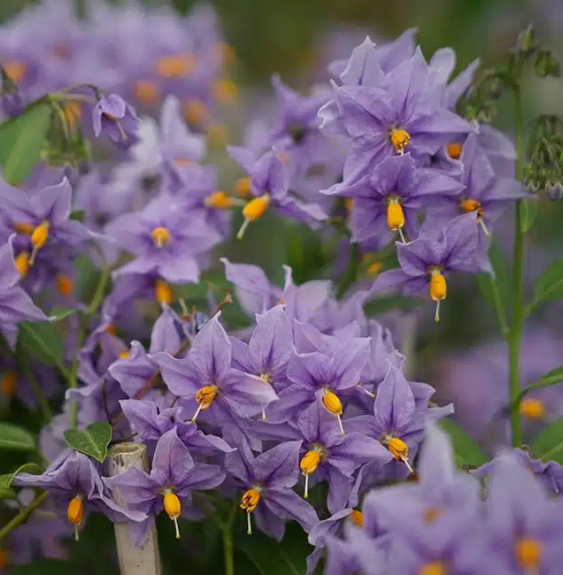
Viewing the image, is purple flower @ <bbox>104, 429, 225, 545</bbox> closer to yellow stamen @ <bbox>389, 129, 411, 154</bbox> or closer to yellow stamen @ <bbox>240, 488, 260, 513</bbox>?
yellow stamen @ <bbox>240, 488, 260, 513</bbox>

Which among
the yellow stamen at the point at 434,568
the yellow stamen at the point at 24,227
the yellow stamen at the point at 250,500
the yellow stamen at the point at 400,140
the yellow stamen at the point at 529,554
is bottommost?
the yellow stamen at the point at 250,500

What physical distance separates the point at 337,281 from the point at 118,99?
1.24 ft

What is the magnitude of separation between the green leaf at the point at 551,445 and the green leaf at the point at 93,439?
0.37 m

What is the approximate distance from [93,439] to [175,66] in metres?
0.81

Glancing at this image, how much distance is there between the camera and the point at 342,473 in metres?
0.73

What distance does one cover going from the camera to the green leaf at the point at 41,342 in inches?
35.4

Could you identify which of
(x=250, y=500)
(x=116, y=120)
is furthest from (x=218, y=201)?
(x=250, y=500)

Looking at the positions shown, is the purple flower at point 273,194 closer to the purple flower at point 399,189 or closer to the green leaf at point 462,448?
the purple flower at point 399,189

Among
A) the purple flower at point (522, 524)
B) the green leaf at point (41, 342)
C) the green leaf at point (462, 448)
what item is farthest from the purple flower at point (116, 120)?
the purple flower at point (522, 524)

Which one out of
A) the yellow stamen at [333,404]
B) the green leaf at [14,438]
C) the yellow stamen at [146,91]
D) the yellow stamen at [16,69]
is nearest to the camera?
the yellow stamen at [333,404]

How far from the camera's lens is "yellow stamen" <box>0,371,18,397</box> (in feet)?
3.22

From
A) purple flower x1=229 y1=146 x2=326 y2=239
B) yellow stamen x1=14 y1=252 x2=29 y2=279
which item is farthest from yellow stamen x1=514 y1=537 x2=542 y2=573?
yellow stamen x1=14 y1=252 x2=29 y2=279

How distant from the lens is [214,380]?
0.73 meters

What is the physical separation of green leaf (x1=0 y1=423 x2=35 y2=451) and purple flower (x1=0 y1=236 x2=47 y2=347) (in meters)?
0.08
